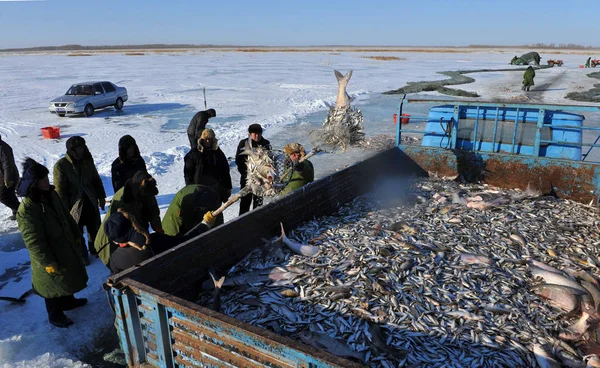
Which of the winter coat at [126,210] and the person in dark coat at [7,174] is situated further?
the person in dark coat at [7,174]

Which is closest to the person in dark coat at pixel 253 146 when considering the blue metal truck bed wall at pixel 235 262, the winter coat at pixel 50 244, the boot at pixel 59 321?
the blue metal truck bed wall at pixel 235 262

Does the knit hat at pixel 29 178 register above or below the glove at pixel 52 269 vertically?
above

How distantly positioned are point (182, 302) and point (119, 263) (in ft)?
4.81

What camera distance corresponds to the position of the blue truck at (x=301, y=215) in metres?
2.32

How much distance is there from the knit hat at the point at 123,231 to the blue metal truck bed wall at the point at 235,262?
1.42 feet

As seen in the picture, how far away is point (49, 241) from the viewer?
13.0ft

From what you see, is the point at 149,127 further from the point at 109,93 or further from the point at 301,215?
the point at 301,215

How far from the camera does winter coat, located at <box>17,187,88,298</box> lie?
377cm

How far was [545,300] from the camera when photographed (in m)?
3.75

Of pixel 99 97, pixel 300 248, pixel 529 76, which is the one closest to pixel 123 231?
pixel 300 248

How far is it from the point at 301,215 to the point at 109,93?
52.0ft

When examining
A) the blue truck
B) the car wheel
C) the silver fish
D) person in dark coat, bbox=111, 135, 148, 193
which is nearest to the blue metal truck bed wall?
the blue truck

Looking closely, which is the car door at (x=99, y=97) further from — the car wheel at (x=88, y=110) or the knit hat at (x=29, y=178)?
the knit hat at (x=29, y=178)

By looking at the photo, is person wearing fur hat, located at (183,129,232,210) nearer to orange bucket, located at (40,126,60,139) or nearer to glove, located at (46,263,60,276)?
glove, located at (46,263,60,276)
